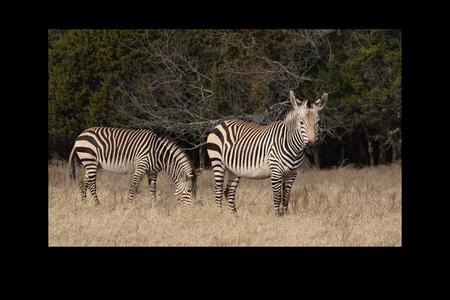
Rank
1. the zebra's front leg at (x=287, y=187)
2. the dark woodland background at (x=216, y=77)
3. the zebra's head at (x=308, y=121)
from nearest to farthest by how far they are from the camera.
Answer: the zebra's head at (x=308, y=121)
the zebra's front leg at (x=287, y=187)
the dark woodland background at (x=216, y=77)

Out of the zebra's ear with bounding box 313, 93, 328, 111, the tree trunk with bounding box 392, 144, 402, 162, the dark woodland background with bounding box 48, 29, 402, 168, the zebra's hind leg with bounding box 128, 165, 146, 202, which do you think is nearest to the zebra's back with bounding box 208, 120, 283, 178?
the zebra's ear with bounding box 313, 93, 328, 111

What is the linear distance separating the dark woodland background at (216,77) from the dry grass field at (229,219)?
4.55 metres

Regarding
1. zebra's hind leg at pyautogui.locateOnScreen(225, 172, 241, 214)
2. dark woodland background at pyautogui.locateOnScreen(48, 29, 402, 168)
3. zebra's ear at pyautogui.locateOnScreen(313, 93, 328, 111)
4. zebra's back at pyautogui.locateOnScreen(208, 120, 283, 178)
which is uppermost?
dark woodland background at pyautogui.locateOnScreen(48, 29, 402, 168)

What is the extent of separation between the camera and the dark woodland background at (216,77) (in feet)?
64.0

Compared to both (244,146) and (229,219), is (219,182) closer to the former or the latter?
(244,146)

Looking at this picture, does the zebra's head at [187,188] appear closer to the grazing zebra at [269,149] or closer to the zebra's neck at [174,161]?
the zebra's neck at [174,161]

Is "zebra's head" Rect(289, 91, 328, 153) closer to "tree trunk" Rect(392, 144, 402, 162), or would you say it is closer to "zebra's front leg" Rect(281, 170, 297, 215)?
"zebra's front leg" Rect(281, 170, 297, 215)

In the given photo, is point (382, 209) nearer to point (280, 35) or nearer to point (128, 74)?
point (280, 35)

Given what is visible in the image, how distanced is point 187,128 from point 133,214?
927 cm

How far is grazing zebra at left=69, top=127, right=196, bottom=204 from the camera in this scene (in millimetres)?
13508

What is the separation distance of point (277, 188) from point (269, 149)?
0.75 meters

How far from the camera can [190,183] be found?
13117 millimetres

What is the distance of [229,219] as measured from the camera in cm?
1142

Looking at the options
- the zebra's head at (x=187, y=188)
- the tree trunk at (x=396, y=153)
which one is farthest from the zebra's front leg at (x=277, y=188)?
the tree trunk at (x=396, y=153)
